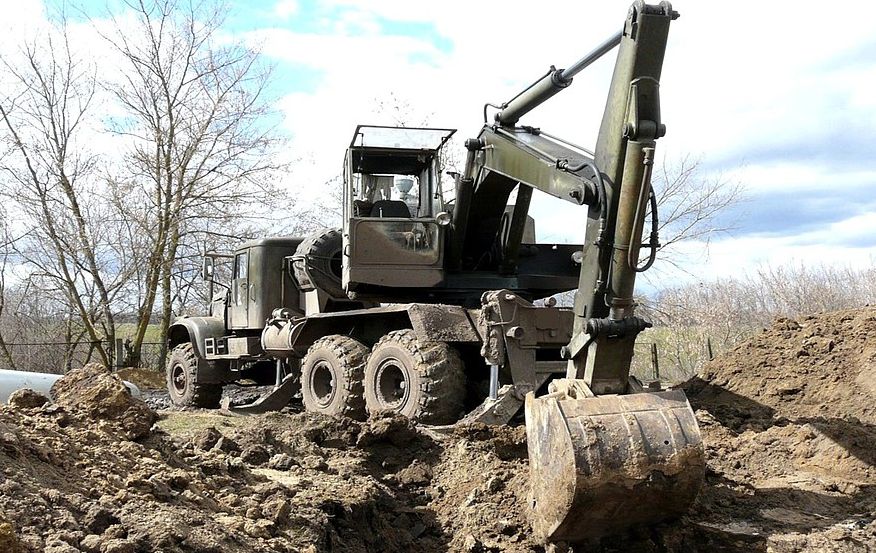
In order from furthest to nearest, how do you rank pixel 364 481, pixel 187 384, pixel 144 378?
1. pixel 144 378
2. pixel 187 384
3. pixel 364 481

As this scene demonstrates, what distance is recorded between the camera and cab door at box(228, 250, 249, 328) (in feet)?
40.3

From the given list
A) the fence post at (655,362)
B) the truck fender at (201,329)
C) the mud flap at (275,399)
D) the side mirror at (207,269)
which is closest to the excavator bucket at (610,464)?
the mud flap at (275,399)

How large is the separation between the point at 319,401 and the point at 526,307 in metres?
3.06

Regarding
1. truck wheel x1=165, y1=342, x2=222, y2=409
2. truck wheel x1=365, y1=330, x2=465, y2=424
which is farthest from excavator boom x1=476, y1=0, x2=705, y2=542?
truck wheel x1=165, y1=342, x2=222, y2=409

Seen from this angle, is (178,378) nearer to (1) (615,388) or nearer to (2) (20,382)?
(2) (20,382)

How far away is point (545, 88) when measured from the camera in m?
6.68

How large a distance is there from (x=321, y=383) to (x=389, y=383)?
1.44 meters

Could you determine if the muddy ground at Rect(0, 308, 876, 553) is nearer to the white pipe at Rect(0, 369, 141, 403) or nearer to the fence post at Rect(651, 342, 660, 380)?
the white pipe at Rect(0, 369, 141, 403)

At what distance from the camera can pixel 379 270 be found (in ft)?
29.5

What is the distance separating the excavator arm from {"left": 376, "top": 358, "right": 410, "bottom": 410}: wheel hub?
301cm

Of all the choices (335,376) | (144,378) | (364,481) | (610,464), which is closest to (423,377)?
(335,376)

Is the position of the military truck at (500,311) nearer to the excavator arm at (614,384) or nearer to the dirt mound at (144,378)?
the excavator arm at (614,384)

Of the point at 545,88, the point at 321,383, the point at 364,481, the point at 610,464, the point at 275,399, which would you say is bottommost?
the point at 364,481

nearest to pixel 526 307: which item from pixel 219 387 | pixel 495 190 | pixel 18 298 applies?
pixel 495 190
